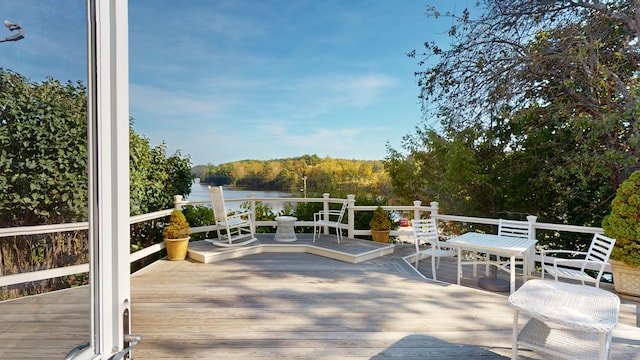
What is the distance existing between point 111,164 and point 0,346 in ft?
1.48

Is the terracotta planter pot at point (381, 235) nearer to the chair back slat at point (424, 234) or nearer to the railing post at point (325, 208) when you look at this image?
the railing post at point (325, 208)

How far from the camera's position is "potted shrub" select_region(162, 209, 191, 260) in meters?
5.10

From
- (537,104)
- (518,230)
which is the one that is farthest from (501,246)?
(537,104)

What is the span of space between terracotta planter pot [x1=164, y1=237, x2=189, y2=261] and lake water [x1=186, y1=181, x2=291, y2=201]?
0.96 metres

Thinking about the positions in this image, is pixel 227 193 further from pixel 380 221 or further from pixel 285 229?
pixel 380 221

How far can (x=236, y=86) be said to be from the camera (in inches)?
308

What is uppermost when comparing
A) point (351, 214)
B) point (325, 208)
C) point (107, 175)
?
point (107, 175)

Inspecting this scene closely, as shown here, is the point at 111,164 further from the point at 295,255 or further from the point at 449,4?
the point at 449,4

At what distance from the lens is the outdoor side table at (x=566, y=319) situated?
1891 millimetres

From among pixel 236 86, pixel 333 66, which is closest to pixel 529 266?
pixel 333 66

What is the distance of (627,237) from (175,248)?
5943 mm

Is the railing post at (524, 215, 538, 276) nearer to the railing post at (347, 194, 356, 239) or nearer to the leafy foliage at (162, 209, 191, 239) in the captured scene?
the railing post at (347, 194, 356, 239)

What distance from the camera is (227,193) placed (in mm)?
6445

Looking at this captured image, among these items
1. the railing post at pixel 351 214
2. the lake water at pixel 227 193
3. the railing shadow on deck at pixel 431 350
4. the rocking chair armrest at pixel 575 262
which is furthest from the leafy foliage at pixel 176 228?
the rocking chair armrest at pixel 575 262
